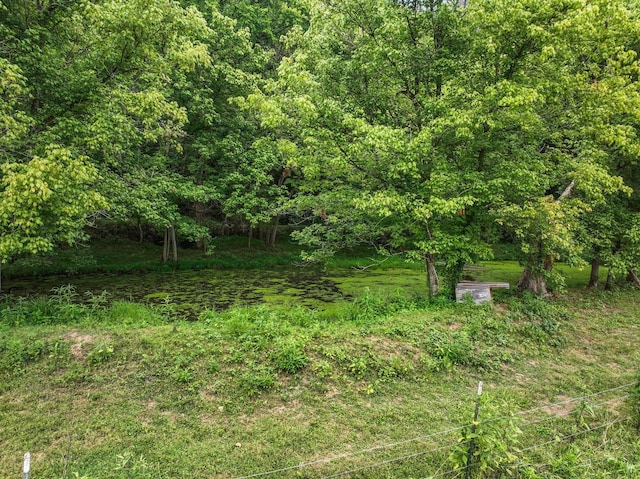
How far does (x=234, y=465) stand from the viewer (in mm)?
4117

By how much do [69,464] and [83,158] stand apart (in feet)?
14.6

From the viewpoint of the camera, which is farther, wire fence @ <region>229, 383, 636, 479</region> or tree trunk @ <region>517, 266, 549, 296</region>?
tree trunk @ <region>517, 266, 549, 296</region>

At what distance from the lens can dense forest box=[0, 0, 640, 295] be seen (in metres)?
6.45

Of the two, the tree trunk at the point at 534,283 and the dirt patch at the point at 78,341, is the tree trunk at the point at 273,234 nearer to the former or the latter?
the tree trunk at the point at 534,283

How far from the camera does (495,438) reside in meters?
3.65

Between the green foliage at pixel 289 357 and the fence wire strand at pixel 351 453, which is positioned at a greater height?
the green foliage at pixel 289 357

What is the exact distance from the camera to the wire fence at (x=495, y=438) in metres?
3.73

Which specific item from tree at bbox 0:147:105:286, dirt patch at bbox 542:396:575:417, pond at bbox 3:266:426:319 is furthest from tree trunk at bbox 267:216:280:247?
dirt patch at bbox 542:396:575:417

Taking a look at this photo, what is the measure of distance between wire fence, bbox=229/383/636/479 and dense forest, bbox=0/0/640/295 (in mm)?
3148

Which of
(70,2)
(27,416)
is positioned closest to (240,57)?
(70,2)

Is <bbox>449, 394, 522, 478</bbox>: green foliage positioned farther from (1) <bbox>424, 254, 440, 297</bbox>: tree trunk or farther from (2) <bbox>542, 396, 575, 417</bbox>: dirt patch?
(1) <bbox>424, 254, 440, 297</bbox>: tree trunk

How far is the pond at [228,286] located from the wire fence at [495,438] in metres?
5.21

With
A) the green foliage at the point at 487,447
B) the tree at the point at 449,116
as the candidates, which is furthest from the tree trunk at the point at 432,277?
the green foliage at the point at 487,447

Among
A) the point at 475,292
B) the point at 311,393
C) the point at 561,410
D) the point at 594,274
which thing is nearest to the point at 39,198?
the point at 311,393
